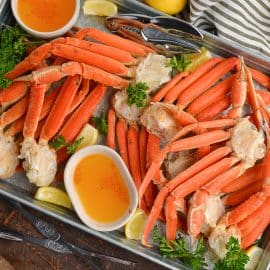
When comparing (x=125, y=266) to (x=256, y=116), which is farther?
(x=125, y=266)

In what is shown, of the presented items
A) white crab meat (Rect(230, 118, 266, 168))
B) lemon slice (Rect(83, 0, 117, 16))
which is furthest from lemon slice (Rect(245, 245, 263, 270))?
lemon slice (Rect(83, 0, 117, 16))

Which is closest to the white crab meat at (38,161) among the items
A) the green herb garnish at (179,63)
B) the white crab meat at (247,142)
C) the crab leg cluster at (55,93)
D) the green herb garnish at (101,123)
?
the crab leg cluster at (55,93)

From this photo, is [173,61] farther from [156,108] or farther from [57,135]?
[57,135]

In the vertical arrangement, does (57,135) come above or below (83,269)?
above

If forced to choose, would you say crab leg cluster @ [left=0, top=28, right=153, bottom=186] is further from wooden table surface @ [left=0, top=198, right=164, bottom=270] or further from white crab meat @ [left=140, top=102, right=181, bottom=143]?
wooden table surface @ [left=0, top=198, right=164, bottom=270]

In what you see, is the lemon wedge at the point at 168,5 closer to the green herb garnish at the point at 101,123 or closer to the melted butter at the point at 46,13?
the melted butter at the point at 46,13

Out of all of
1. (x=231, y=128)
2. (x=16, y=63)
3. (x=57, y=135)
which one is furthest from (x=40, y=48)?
(x=231, y=128)
